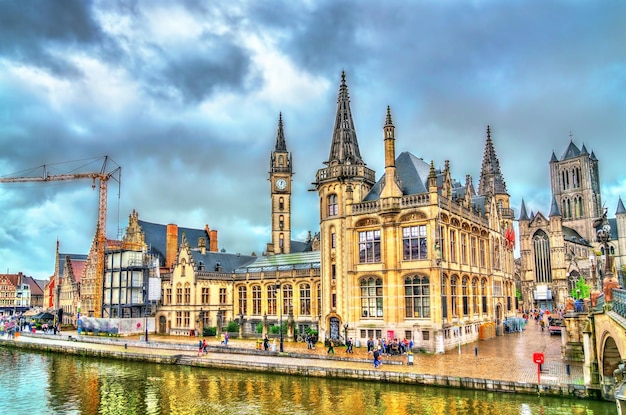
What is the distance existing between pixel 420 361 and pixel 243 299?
3421 cm

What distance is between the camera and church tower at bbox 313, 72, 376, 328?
161 ft

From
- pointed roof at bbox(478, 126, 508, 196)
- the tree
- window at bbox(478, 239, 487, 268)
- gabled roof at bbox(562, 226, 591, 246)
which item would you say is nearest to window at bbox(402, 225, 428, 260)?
window at bbox(478, 239, 487, 268)

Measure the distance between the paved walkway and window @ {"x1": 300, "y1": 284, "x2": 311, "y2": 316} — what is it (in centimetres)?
794

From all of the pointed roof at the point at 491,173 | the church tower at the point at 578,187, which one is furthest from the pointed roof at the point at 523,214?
the pointed roof at the point at 491,173

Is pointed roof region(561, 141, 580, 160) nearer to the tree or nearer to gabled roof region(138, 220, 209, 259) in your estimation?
the tree

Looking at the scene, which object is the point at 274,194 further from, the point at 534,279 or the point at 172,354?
the point at 534,279

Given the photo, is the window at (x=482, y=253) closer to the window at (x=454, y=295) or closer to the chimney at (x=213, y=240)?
the window at (x=454, y=295)

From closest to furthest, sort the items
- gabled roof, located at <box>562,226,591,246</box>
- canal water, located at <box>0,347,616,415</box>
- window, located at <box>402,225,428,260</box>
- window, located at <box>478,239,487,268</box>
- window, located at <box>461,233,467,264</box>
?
canal water, located at <box>0,347,616,415</box>, window, located at <box>402,225,428,260</box>, window, located at <box>461,233,467,264</box>, window, located at <box>478,239,487,268</box>, gabled roof, located at <box>562,226,591,246</box>

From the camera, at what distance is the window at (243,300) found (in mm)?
66562

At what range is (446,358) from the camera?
126 feet

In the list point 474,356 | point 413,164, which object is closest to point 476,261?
point 413,164

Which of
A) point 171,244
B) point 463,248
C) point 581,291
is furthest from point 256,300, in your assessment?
point 581,291

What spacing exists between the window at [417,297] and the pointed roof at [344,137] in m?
13.6

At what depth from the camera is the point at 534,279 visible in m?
121
